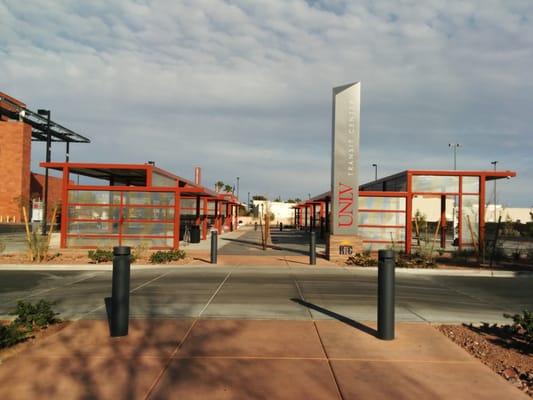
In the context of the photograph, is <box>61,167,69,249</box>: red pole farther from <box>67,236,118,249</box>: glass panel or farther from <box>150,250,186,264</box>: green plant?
<box>150,250,186,264</box>: green plant

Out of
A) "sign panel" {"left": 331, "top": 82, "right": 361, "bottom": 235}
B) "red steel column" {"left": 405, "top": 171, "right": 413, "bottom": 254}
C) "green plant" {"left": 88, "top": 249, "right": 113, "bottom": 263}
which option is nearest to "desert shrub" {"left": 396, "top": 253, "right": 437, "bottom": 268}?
"sign panel" {"left": 331, "top": 82, "right": 361, "bottom": 235}

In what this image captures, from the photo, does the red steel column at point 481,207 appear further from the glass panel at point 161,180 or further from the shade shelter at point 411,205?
the glass panel at point 161,180

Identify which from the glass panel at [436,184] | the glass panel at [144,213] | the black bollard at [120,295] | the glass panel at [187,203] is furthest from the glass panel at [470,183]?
the black bollard at [120,295]

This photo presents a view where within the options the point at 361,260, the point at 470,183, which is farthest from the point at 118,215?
the point at 470,183

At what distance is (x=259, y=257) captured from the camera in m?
17.4

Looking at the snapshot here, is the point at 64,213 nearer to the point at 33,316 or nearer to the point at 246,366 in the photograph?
the point at 33,316

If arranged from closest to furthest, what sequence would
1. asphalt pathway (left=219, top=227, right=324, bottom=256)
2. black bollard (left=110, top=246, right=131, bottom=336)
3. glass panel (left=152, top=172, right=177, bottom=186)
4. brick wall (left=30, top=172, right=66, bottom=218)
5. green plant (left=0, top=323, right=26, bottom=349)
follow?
1. green plant (left=0, top=323, right=26, bottom=349)
2. black bollard (left=110, top=246, right=131, bottom=336)
3. asphalt pathway (left=219, top=227, right=324, bottom=256)
4. glass panel (left=152, top=172, right=177, bottom=186)
5. brick wall (left=30, top=172, right=66, bottom=218)

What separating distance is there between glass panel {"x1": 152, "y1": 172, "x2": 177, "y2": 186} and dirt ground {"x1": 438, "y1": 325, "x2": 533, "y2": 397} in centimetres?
2203

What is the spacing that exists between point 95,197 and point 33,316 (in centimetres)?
1462

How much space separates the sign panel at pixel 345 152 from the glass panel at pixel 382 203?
4.11m

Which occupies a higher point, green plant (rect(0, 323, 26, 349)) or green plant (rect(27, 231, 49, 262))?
green plant (rect(27, 231, 49, 262))

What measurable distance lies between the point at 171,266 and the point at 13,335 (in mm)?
9124

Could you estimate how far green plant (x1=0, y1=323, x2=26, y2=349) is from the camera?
5.46 meters

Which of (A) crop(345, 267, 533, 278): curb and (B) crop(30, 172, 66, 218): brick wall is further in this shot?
(B) crop(30, 172, 66, 218): brick wall
